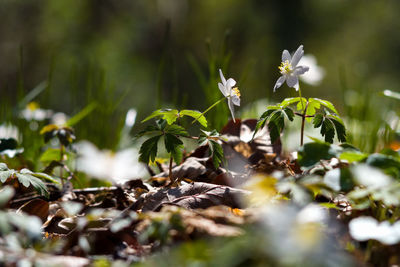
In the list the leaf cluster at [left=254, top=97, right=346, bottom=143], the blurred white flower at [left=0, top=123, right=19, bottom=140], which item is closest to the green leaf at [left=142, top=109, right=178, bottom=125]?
the leaf cluster at [left=254, top=97, right=346, bottom=143]

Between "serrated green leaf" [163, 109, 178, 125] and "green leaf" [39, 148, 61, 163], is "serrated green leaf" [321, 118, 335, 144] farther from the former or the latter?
"green leaf" [39, 148, 61, 163]

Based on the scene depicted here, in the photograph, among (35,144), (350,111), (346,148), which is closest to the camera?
(346,148)

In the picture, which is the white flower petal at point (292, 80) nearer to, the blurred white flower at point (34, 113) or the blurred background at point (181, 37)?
the blurred white flower at point (34, 113)

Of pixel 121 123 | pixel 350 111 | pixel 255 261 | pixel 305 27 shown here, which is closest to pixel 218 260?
pixel 255 261

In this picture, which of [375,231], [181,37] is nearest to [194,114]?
[375,231]

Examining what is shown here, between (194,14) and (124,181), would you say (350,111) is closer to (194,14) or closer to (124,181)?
(124,181)

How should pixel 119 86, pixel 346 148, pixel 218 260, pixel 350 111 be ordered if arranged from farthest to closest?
pixel 119 86 → pixel 350 111 → pixel 346 148 → pixel 218 260

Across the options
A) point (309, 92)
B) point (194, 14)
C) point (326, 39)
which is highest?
point (194, 14)

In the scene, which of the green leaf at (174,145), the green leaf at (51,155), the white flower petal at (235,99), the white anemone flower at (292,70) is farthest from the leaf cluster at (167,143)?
the green leaf at (51,155)
